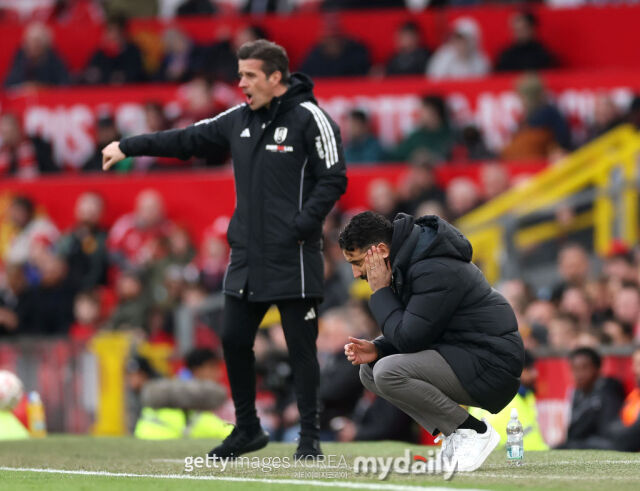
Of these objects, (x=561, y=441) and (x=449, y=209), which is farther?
(x=449, y=209)

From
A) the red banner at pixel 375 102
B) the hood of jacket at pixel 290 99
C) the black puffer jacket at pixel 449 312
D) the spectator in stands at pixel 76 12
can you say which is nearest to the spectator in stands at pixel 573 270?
the red banner at pixel 375 102

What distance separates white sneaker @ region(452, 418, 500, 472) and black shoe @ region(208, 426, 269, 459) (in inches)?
61.9

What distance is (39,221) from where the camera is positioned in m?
18.0

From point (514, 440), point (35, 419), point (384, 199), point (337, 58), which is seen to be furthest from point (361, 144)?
point (514, 440)

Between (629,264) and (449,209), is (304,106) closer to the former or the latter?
(629,264)

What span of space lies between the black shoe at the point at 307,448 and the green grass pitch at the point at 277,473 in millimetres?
135

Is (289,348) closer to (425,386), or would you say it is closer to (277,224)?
(277,224)

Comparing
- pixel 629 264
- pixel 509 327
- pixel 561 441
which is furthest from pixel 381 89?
pixel 509 327

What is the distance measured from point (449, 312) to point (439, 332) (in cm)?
13

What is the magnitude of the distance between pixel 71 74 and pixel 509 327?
44.9 feet

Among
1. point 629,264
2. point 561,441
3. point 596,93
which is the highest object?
point 596,93

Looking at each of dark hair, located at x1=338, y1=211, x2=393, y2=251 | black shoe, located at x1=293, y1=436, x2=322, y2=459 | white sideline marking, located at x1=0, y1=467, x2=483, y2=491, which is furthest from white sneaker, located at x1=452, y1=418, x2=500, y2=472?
black shoe, located at x1=293, y1=436, x2=322, y2=459

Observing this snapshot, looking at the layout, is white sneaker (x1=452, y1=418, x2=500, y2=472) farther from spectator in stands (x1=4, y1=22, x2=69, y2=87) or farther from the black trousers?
spectator in stands (x1=4, y1=22, x2=69, y2=87)

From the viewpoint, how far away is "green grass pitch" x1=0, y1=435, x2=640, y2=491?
6.84 meters
